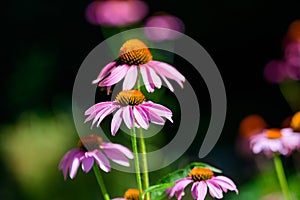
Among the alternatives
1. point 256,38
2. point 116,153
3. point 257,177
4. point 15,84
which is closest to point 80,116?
point 257,177

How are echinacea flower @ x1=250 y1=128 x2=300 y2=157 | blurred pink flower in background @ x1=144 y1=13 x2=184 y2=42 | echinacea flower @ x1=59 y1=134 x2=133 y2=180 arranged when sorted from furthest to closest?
blurred pink flower in background @ x1=144 y1=13 x2=184 y2=42, echinacea flower @ x1=250 y1=128 x2=300 y2=157, echinacea flower @ x1=59 y1=134 x2=133 y2=180

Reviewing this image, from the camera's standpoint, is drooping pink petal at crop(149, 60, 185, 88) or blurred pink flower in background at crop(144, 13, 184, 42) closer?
drooping pink petal at crop(149, 60, 185, 88)

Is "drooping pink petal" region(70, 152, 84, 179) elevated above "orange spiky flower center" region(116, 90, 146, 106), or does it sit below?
below

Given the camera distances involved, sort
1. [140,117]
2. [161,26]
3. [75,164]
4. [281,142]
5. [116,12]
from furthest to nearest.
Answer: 1. [161,26]
2. [116,12]
3. [281,142]
4. [75,164]
5. [140,117]

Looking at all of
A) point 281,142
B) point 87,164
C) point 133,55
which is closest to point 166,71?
point 133,55

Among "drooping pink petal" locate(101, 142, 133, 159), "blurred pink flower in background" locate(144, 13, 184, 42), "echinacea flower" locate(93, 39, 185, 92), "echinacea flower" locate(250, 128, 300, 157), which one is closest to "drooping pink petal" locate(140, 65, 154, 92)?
"echinacea flower" locate(93, 39, 185, 92)

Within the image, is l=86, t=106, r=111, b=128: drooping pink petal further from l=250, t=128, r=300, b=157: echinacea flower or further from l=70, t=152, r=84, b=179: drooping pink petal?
l=250, t=128, r=300, b=157: echinacea flower

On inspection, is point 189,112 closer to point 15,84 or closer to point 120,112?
point 120,112

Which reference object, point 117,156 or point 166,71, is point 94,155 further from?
point 166,71
